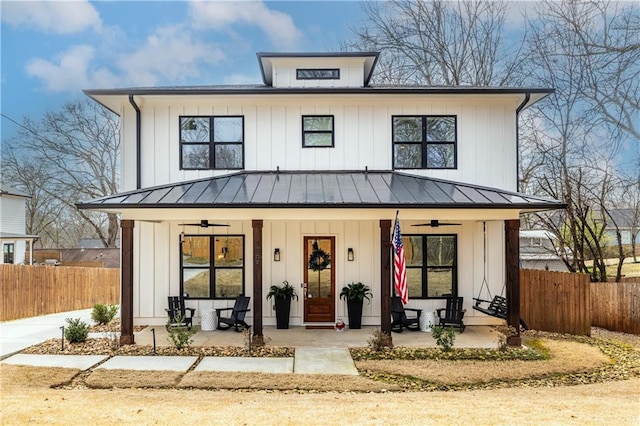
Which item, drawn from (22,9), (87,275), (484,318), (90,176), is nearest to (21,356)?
(87,275)

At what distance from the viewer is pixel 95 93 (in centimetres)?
1058

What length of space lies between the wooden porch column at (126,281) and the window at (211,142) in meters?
2.74

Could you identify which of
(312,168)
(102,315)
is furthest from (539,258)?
(102,315)

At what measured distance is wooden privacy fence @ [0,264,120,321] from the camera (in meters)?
13.2

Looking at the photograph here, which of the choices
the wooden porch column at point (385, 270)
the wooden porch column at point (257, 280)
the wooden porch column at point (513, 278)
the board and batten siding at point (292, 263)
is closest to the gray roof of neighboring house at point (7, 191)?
the board and batten siding at point (292, 263)

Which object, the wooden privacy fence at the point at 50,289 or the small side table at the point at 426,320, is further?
the wooden privacy fence at the point at 50,289

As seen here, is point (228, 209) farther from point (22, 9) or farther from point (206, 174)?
point (22, 9)

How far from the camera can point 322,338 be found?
9.73 m

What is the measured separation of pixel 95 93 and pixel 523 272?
40.2 ft

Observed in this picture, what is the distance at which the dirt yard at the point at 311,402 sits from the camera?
5207 mm

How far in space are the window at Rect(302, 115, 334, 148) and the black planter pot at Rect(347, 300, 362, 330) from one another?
13.7ft

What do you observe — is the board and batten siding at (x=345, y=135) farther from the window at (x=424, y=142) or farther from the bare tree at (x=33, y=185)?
the bare tree at (x=33, y=185)

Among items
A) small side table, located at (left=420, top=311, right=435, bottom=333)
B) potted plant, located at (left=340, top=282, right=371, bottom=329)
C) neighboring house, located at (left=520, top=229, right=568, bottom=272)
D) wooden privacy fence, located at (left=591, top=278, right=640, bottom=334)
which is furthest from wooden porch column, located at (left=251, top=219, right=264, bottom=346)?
neighboring house, located at (left=520, top=229, right=568, bottom=272)

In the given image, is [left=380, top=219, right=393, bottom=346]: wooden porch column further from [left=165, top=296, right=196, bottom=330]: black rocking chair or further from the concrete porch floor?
[left=165, top=296, right=196, bottom=330]: black rocking chair
